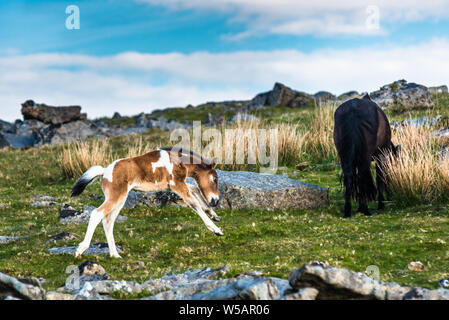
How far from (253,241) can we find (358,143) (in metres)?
3.82

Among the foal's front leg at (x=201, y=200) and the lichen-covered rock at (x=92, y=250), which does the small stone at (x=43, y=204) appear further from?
the foal's front leg at (x=201, y=200)

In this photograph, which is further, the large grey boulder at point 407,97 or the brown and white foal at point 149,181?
the large grey boulder at point 407,97

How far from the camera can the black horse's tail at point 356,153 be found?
13.1m

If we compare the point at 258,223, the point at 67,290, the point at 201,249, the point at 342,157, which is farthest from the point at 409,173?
the point at 67,290

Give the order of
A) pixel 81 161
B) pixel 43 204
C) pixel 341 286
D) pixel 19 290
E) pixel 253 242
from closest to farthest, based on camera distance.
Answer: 1. pixel 341 286
2. pixel 19 290
3. pixel 253 242
4. pixel 43 204
5. pixel 81 161

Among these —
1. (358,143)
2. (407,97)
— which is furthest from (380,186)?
(407,97)

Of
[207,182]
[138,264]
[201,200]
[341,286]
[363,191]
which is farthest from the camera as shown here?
[363,191]

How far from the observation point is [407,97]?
1176 inches

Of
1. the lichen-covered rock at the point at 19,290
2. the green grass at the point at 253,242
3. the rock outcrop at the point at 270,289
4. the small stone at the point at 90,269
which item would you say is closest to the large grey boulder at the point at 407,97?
the green grass at the point at 253,242

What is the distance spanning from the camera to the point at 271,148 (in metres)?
21.1

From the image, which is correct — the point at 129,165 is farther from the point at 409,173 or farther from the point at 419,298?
the point at 409,173

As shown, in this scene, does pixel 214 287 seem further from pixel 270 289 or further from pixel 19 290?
pixel 19 290

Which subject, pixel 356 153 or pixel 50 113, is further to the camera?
pixel 50 113

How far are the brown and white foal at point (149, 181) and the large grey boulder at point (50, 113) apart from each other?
3445 cm
